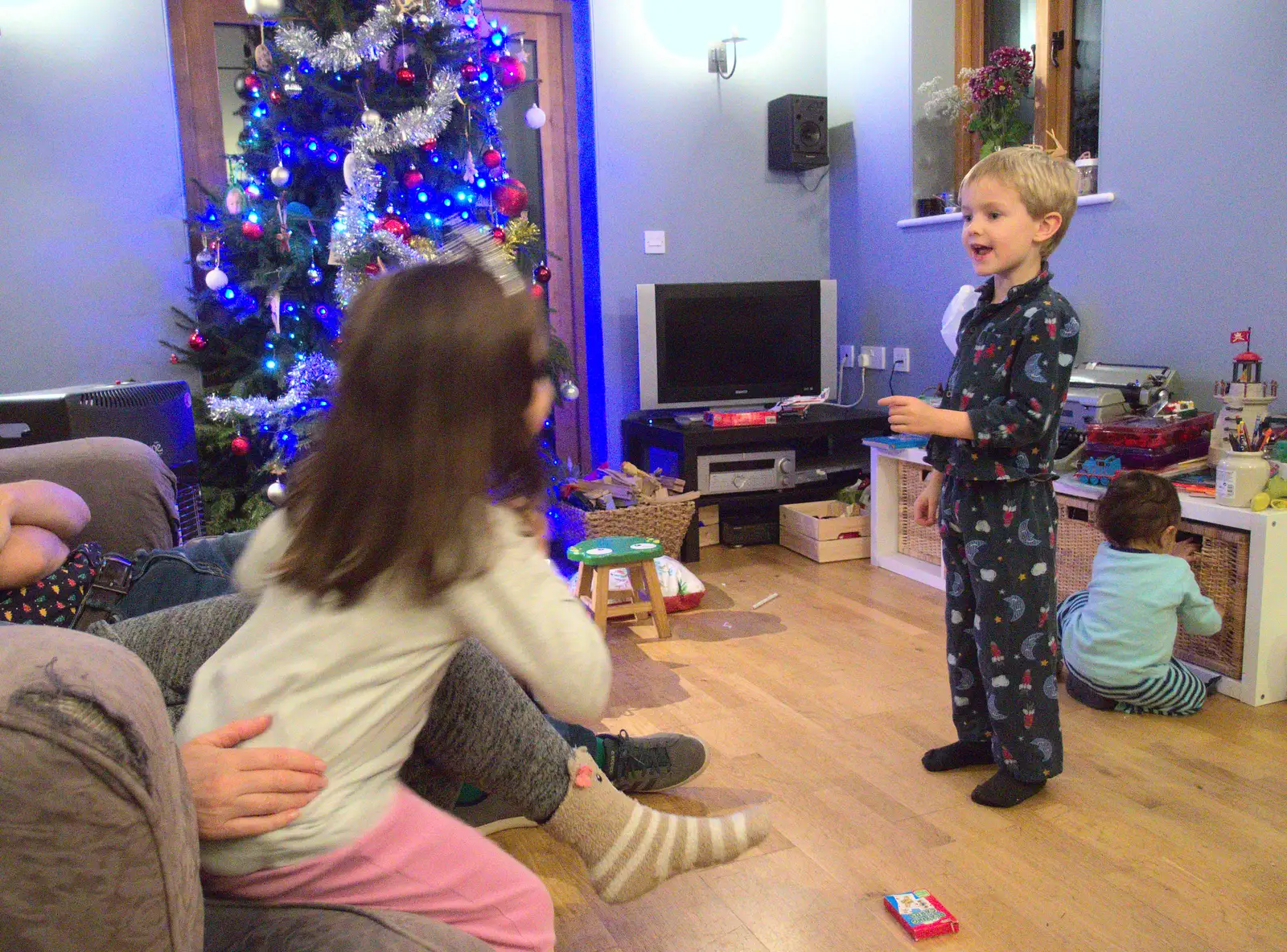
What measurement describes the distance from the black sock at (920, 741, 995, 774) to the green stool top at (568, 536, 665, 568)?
1.03 meters

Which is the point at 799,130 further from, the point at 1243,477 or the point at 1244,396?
the point at 1243,477

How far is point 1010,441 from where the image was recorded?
173 cm

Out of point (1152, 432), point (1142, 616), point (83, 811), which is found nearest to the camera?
point (83, 811)

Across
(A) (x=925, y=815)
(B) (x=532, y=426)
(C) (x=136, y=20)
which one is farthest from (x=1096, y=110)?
(C) (x=136, y=20)

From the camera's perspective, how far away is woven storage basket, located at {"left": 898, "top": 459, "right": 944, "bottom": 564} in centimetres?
351

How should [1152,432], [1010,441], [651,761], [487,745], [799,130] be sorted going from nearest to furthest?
[487,745] < [1010,441] < [651,761] < [1152,432] < [799,130]

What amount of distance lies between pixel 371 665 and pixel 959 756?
1445 mm

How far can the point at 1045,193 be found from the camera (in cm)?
174

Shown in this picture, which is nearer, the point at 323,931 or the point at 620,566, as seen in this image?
the point at 323,931

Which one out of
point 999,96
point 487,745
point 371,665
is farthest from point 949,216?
point 371,665

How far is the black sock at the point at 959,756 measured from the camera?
202cm

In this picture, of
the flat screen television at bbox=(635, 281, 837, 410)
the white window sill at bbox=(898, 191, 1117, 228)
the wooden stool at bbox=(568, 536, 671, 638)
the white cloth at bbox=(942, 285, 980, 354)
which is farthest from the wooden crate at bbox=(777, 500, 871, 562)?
the white window sill at bbox=(898, 191, 1117, 228)

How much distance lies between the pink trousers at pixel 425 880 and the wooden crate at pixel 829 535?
112 inches

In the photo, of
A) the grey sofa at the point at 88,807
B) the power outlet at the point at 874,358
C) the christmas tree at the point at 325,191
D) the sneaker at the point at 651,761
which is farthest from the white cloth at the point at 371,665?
the power outlet at the point at 874,358
